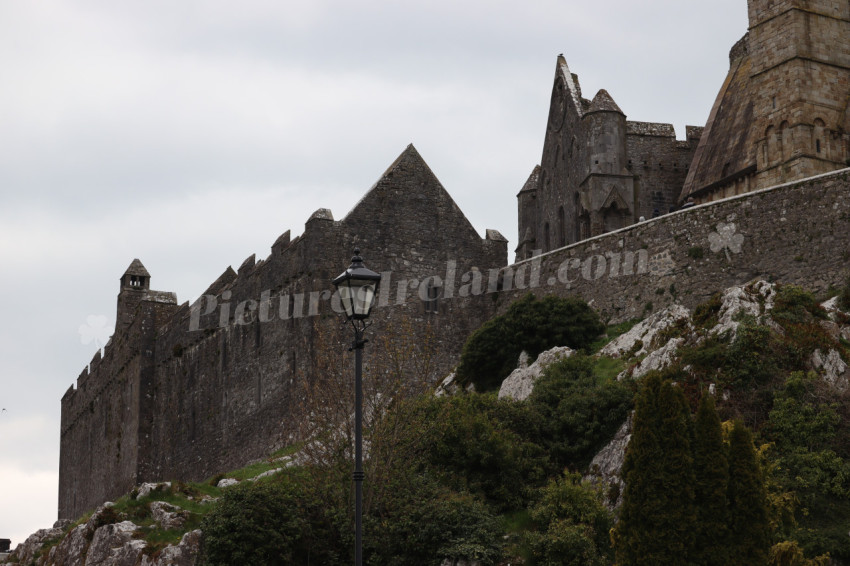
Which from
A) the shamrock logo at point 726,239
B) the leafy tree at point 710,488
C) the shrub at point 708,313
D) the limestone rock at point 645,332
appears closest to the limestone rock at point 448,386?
the limestone rock at point 645,332

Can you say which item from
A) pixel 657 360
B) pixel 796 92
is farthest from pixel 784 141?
pixel 657 360

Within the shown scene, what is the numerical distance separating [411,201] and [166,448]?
15.8 metres

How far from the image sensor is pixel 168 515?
29734 millimetres

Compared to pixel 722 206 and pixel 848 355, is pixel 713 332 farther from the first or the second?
pixel 722 206

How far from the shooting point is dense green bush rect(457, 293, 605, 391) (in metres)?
36.4

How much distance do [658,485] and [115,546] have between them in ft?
44.8

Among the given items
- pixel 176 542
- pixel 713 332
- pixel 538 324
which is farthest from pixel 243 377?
pixel 713 332

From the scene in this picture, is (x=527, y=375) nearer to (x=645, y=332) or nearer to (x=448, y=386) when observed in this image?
(x=645, y=332)

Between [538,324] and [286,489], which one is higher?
[538,324]

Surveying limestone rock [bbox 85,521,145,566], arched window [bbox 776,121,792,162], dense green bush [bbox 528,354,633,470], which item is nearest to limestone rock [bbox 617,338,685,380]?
dense green bush [bbox 528,354,633,470]

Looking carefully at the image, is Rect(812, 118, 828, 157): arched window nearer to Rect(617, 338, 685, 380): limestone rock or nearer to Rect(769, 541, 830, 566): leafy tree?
Rect(617, 338, 685, 380): limestone rock

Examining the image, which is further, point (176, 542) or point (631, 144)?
point (631, 144)

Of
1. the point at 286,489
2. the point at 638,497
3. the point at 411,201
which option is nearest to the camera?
the point at 638,497

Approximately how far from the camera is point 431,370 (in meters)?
41.2
